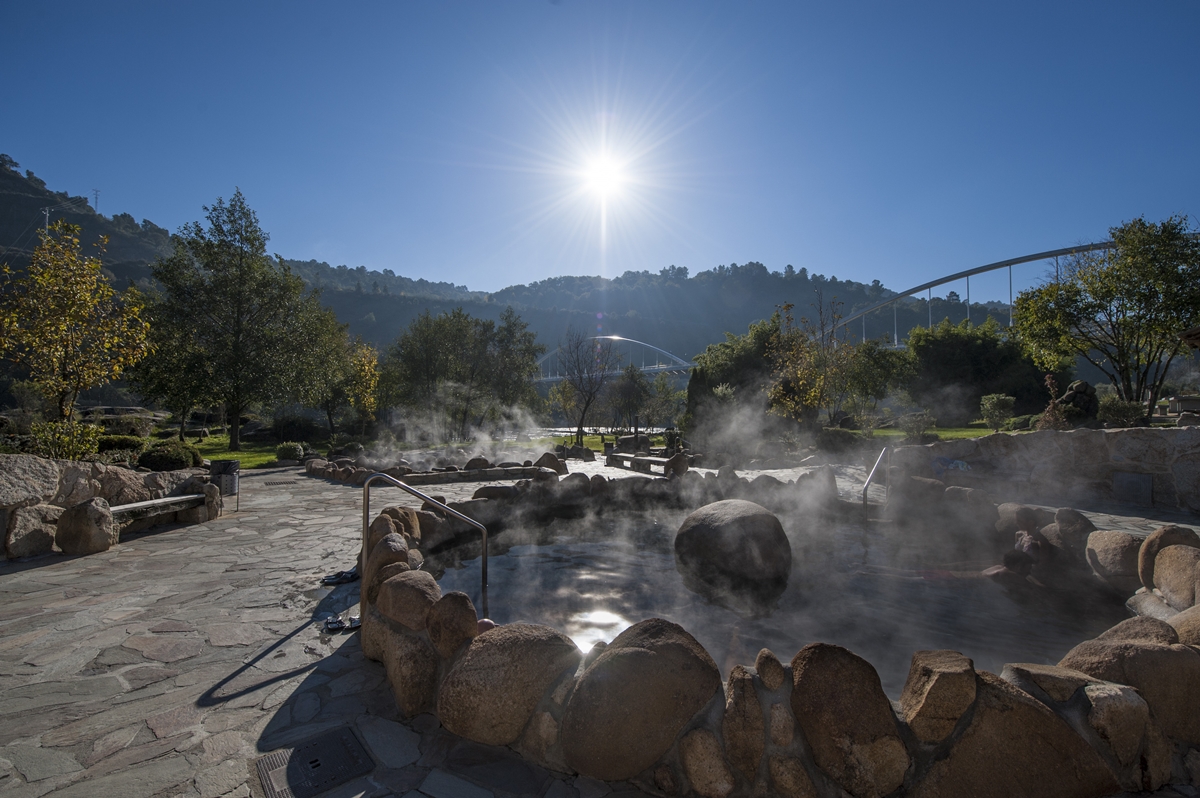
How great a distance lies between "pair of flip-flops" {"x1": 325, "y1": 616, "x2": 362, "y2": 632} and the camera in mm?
3514

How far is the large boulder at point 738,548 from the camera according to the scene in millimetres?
5148

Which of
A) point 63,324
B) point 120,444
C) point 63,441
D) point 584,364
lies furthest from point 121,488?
point 584,364

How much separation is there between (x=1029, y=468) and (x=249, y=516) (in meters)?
12.1

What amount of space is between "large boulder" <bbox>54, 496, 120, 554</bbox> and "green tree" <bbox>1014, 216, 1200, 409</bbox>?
20.2 m

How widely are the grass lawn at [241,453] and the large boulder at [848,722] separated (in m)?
12.0

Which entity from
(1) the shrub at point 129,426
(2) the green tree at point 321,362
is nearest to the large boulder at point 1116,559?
(2) the green tree at point 321,362

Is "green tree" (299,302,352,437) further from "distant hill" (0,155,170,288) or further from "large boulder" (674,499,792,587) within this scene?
"distant hill" (0,155,170,288)

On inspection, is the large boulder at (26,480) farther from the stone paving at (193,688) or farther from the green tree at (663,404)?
the green tree at (663,404)

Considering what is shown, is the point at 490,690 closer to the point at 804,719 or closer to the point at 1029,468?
the point at 804,719

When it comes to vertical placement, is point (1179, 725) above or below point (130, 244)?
below

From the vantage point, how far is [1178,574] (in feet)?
11.9

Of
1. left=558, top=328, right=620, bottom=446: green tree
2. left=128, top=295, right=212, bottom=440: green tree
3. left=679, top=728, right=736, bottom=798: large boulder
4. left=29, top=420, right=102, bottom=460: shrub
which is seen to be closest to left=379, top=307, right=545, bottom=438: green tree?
left=558, top=328, right=620, bottom=446: green tree

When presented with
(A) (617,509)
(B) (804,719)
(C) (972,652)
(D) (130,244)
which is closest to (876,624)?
(C) (972,652)

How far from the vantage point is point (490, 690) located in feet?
7.70
